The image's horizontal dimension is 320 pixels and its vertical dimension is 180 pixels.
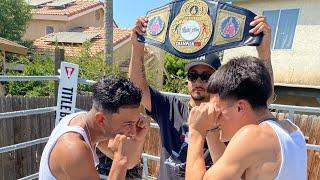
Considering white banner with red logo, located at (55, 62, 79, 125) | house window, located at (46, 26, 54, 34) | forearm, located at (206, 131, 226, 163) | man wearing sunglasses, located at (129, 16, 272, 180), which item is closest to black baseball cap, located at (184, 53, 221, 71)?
man wearing sunglasses, located at (129, 16, 272, 180)

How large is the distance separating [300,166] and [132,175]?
4.19m

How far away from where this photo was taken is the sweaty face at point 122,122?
1.77m

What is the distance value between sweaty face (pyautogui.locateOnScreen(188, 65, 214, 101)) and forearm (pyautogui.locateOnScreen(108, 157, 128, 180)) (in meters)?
0.99

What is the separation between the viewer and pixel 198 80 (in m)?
2.63

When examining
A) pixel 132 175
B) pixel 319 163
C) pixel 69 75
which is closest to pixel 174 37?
pixel 69 75

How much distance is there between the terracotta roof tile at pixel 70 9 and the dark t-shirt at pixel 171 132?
65.7ft

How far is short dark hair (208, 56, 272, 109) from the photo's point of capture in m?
1.48

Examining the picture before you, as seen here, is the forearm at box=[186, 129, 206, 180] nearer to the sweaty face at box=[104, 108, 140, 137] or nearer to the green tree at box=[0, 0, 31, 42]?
the sweaty face at box=[104, 108, 140, 137]

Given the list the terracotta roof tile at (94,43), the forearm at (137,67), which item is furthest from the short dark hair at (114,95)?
the terracotta roof tile at (94,43)

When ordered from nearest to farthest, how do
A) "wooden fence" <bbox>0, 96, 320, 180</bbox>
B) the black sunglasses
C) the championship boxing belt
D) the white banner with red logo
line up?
the championship boxing belt < the black sunglasses < "wooden fence" <bbox>0, 96, 320, 180</bbox> < the white banner with red logo

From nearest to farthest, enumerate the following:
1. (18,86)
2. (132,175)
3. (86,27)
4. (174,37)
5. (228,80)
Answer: (228,80)
(174,37)
(132,175)
(18,86)
(86,27)

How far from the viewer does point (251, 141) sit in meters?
1.37

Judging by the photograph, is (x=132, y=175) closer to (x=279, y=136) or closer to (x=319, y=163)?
(x=319, y=163)

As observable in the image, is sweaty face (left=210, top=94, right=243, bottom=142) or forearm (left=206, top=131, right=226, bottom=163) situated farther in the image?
forearm (left=206, top=131, right=226, bottom=163)
